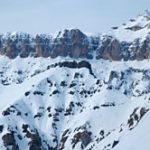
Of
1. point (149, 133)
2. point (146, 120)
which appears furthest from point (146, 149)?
point (146, 120)

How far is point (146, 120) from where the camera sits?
16.5 meters

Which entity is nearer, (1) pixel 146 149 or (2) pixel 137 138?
(1) pixel 146 149

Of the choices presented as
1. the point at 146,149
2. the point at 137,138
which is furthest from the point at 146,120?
the point at 146,149

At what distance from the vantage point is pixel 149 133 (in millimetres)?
15336

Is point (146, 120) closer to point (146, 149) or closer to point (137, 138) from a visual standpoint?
point (137, 138)

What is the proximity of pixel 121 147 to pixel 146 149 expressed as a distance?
1.52m

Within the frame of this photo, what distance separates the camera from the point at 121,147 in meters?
16.0

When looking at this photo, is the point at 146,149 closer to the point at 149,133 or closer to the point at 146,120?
the point at 149,133

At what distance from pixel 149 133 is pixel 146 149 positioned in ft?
2.79

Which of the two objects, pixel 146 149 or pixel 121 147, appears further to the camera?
pixel 121 147

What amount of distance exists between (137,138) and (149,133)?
43 centimetres

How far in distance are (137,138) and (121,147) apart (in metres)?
0.58

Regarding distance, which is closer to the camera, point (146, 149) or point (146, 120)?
point (146, 149)
